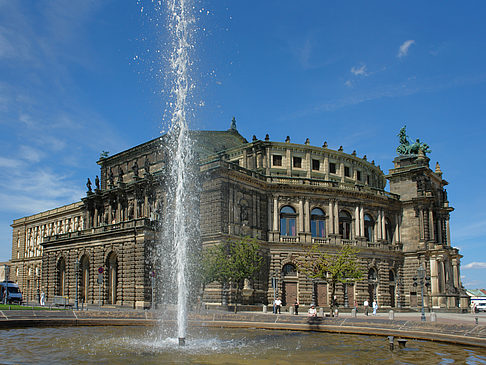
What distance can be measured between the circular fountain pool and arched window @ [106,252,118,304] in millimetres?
26038

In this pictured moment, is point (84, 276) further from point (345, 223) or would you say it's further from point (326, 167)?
point (326, 167)

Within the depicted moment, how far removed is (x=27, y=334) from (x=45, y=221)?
70.7 meters

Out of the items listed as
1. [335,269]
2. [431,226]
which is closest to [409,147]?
[431,226]

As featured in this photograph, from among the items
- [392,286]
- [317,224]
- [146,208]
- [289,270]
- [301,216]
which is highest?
[146,208]

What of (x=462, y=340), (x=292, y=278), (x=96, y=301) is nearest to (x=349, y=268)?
(x=292, y=278)

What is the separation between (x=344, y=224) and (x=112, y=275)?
2754 centimetres

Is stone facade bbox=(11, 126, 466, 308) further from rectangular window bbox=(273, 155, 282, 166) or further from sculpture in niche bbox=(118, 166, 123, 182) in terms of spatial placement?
sculpture in niche bbox=(118, 166, 123, 182)

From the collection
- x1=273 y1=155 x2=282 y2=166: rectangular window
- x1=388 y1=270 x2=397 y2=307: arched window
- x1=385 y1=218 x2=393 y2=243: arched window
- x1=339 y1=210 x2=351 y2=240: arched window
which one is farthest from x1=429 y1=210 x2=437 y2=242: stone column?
x1=273 y1=155 x2=282 y2=166: rectangular window

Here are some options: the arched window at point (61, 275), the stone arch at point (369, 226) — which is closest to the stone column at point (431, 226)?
the stone arch at point (369, 226)

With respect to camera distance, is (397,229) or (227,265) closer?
(227,265)

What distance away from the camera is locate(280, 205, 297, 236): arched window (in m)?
58.5

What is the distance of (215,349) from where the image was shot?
20875mm

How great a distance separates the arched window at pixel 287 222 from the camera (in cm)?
5847

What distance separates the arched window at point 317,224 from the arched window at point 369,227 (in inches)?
261
